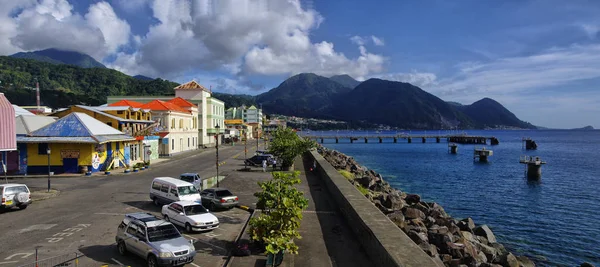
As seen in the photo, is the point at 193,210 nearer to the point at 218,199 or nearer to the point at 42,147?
the point at 218,199

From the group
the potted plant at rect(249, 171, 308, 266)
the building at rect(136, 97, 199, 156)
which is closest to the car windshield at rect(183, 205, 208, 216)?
the potted plant at rect(249, 171, 308, 266)

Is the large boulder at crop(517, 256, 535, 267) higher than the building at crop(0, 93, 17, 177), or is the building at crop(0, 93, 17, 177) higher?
the building at crop(0, 93, 17, 177)

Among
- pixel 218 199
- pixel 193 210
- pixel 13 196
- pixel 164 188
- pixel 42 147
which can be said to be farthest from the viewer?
pixel 42 147

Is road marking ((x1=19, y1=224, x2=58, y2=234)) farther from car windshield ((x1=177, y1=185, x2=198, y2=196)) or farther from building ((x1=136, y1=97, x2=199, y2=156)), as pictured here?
building ((x1=136, y1=97, x2=199, y2=156))

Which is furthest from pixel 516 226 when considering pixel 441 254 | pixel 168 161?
pixel 168 161

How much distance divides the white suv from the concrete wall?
18879 mm

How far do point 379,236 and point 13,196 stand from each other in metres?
21.5

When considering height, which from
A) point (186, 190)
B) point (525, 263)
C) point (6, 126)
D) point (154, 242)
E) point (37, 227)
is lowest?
point (525, 263)

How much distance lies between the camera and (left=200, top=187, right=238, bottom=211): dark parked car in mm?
22328

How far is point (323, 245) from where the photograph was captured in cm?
1536

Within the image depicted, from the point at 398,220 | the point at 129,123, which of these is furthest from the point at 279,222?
the point at 129,123

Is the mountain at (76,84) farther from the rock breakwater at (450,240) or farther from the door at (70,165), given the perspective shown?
the rock breakwater at (450,240)

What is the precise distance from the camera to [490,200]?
39.9 metres

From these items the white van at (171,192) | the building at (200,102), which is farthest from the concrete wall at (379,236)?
the building at (200,102)
